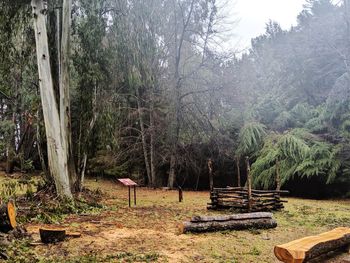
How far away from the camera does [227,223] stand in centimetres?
675

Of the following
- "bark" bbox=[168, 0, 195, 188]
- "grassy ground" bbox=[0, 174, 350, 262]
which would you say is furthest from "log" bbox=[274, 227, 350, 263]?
"bark" bbox=[168, 0, 195, 188]

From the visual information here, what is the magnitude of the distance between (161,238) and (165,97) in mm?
10105

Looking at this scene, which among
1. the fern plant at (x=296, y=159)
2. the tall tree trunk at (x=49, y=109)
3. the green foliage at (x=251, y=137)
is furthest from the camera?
the green foliage at (x=251, y=137)

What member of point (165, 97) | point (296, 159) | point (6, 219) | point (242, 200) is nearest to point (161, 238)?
point (6, 219)

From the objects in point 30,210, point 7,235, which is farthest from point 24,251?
point 30,210

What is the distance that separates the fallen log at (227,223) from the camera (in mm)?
6465

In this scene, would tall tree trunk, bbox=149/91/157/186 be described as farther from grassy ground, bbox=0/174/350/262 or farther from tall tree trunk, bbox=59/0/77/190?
grassy ground, bbox=0/174/350/262

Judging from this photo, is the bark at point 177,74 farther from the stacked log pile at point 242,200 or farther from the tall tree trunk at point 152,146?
the stacked log pile at point 242,200

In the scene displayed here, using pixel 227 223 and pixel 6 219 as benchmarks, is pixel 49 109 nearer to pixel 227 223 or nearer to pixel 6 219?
pixel 6 219

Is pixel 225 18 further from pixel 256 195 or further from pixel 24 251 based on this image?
pixel 24 251

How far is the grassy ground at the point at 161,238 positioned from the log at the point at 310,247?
0.62m

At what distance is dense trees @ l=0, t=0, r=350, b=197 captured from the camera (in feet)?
33.1

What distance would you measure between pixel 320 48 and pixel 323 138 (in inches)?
188

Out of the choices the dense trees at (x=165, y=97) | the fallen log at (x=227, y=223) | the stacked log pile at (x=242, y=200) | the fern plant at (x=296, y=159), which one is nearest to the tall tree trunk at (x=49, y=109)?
the dense trees at (x=165, y=97)
